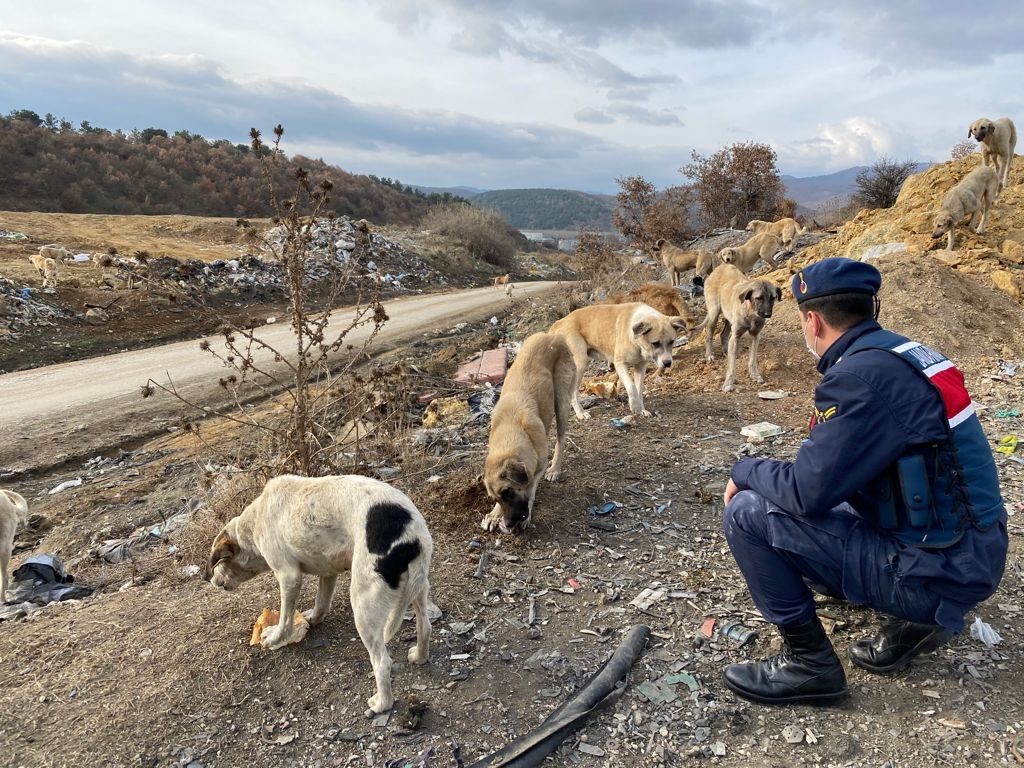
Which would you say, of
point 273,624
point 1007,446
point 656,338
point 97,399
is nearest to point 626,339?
point 656,338

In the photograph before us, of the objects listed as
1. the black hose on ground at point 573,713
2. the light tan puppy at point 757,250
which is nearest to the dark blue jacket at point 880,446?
the black hose on ground at point 573,713

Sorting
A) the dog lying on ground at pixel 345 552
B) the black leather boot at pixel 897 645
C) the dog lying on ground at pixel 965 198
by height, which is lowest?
the black leather boot at pixel 897 645

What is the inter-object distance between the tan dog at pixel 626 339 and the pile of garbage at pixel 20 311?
545 inches

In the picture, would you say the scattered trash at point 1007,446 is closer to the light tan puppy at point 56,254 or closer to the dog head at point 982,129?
the dog head at point 982,129

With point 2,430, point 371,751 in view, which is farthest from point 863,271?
point 2,430

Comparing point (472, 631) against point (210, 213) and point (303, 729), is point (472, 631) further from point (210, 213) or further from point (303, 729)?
point (210, 213)

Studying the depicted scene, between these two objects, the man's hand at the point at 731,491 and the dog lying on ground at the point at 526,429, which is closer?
the man's hand at the point at 731,491

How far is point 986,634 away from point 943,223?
38.6 ft

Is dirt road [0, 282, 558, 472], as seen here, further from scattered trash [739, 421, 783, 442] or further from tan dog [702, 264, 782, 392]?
tan dog [702, 264, 782, 392]

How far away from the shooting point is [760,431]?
738cm

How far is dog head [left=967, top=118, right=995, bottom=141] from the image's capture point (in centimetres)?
1297

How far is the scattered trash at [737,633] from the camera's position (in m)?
3.81

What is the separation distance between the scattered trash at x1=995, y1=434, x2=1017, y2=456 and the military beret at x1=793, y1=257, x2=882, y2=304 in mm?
4592

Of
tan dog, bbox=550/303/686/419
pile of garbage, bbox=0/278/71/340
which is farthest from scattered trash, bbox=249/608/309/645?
pile of garbage, bbox=0/278/71/340
